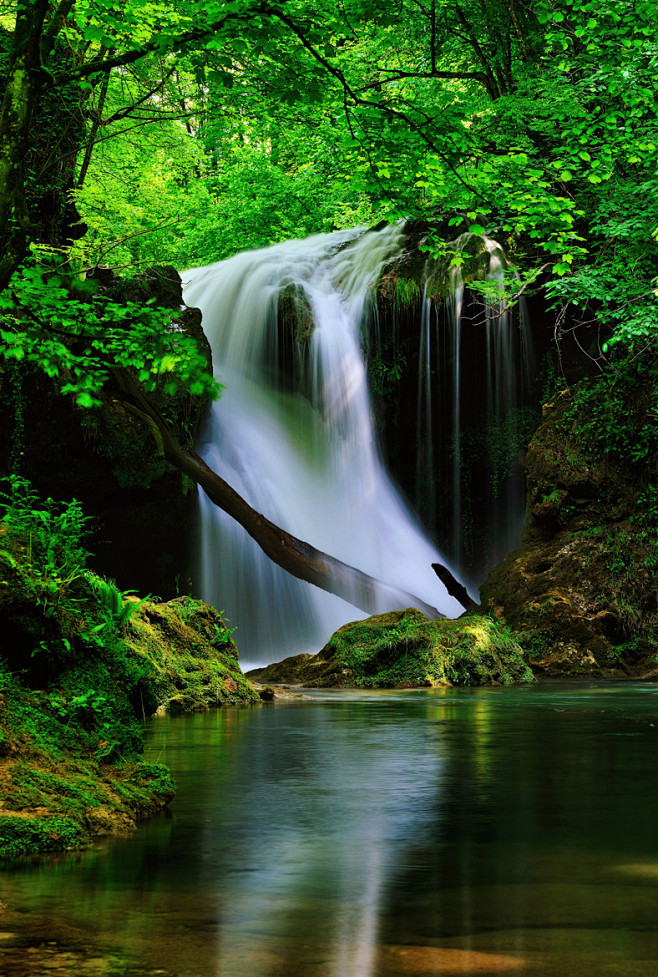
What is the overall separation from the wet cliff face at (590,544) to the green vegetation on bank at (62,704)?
10.7 meters

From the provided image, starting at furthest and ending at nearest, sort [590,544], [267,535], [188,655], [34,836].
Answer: [590,544] < [267,535] < [188,655] < [34,836]

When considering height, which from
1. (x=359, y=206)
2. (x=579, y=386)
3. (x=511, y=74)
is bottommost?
(x=579, y=386)

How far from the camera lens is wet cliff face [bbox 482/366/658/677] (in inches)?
612

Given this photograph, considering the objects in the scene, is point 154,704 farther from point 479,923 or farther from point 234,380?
point 234,380

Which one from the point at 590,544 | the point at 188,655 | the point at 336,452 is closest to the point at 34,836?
the point at 188,655

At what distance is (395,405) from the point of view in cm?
2116

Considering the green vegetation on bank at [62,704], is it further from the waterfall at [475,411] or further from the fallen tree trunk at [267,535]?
the waterfall at [475,411]

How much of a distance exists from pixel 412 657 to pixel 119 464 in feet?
22.2

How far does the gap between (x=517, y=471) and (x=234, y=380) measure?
6.10 m

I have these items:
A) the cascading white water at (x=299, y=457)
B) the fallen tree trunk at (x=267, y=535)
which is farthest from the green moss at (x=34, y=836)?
the cascading white water at (x=299, y=457)

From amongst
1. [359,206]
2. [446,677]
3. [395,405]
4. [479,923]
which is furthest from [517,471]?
[479,923]

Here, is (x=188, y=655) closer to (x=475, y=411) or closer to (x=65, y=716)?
(x=65, y=716)

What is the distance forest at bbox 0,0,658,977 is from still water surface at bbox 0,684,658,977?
3 cm

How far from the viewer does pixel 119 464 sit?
58.1 feet
